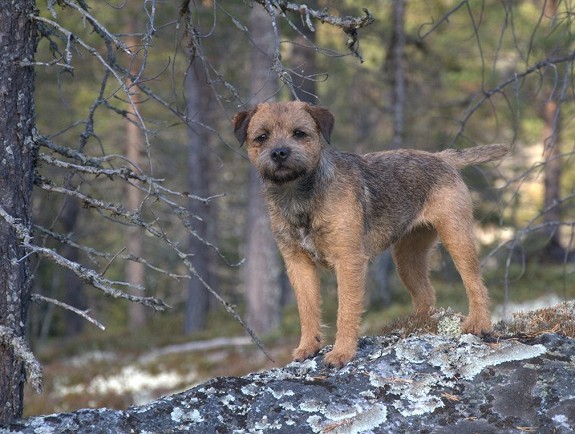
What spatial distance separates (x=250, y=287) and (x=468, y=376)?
15.4 meters

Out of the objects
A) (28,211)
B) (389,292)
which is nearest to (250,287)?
(389,292)

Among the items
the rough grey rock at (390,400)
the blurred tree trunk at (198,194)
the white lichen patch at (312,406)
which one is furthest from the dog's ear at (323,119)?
the blurred tree trunk at (198,194)

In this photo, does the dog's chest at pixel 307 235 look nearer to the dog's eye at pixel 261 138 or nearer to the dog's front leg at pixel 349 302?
the dog's front leg at pixel 349 302

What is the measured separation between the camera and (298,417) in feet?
13.4

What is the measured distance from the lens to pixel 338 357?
4988 millimetres

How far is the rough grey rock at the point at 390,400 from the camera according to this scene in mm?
3982

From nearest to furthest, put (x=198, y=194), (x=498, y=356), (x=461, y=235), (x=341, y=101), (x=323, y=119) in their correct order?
(x=498, y=356), (x=323, y=119), (x=461, y=235), (x=198, y=194), (x=341, y=101)

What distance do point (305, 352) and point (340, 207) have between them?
42.7 inches

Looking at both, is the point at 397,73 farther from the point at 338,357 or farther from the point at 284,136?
the point at 338,357

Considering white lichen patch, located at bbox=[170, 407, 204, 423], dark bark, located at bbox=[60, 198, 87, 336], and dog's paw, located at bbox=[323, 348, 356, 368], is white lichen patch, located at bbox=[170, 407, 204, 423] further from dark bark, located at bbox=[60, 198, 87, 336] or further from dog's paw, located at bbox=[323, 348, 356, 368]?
dark bark, located at bbox=[60, 198, 87, 336]

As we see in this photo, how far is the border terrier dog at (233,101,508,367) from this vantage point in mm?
5527

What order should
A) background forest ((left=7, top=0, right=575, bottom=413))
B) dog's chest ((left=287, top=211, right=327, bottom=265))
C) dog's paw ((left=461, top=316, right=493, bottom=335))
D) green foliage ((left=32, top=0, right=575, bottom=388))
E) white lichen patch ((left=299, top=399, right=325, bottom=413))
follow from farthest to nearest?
green foliage ((left=32, top=0, right=575, bottom=388)), background forest ((left=7, top=0, right=575, bottom=413)), dog's chest ((left=287, top=211, right=327, bottom=265)), dog's paw ((left=461, top=316, right=493, bottom=335)), white lichen patch ((left=299, top=399, right=325, bottom=413))

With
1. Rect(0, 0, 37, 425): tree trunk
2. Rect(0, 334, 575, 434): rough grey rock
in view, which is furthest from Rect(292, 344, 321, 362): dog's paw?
Rect(0, 0, 37, 425): tree trunk

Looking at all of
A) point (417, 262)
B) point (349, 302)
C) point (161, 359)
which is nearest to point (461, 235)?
point (417, 262)
